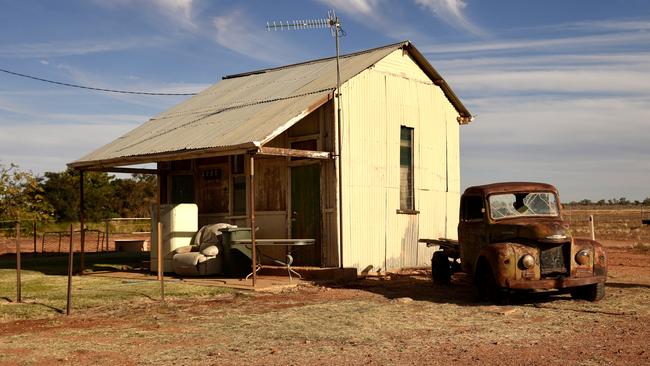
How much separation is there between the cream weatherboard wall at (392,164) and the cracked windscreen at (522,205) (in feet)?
14.2

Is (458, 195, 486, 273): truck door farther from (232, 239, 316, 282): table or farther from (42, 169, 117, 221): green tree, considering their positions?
(42, 169, 117, 221): green tree

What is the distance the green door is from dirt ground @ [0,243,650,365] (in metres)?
3.44

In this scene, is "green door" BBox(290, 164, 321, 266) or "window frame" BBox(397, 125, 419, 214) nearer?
"green door" BBox(290, 164, 321, 266)

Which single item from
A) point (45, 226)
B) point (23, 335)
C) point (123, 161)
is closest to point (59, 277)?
point (123, 161)

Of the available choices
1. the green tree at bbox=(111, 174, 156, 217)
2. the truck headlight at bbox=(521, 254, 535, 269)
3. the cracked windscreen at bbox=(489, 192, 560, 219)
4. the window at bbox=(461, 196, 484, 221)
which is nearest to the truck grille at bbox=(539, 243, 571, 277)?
the truck headlight at bbox=(521, 254, 535, 269)

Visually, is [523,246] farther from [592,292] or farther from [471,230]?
[471,230]

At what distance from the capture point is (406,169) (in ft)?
60.1

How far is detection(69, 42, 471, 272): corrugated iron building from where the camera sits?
1627cm

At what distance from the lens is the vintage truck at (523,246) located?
11352mm

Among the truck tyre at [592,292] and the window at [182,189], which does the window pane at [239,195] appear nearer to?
the window at [182,189]

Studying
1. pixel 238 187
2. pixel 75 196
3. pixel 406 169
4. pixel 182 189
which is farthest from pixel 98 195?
pixel 406 169

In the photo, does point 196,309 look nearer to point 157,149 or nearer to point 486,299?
point 486,299

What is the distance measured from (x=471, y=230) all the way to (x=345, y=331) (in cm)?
454

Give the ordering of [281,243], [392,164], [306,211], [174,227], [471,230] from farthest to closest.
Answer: [392,164], [174,227], [306,211], [281,243], [471,230]
